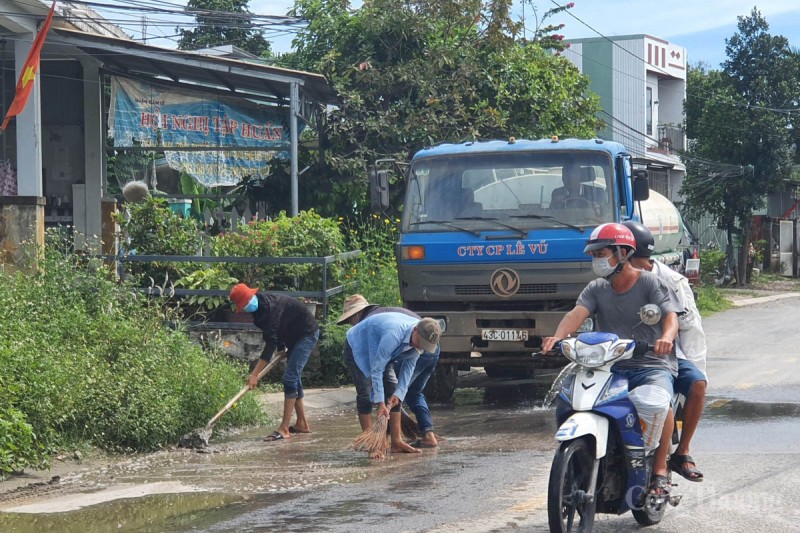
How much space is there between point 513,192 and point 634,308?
541 cm

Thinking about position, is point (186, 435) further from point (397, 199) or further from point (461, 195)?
point (397, 199)

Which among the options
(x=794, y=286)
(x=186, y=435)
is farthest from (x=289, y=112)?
(x=794, y=286)

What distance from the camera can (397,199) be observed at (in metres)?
A: 18.2

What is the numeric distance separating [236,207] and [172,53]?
15.1 feet

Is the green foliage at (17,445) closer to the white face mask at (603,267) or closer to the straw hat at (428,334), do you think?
the straw hat at (428,334)

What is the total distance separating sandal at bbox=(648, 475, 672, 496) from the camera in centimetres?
579

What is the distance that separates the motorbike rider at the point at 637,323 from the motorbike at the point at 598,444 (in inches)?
3.1

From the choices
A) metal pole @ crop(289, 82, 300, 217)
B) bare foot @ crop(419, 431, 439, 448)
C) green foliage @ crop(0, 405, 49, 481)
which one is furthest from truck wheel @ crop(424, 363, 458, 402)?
green foliage @ crop(0, 405, 49, 481)

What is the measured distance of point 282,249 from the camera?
44.2ft

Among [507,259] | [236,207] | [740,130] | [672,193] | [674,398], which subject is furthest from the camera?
[672,193]

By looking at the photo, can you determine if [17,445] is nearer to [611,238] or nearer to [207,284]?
[611,238]

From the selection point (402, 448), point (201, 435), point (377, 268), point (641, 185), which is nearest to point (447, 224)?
point (641, 185)

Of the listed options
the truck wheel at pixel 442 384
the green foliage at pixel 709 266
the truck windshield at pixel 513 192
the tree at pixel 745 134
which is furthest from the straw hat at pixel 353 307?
the tree at pixel 745 134

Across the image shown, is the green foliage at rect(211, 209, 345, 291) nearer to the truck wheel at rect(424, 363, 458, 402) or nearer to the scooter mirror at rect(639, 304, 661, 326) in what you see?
the truck wheel at rect(424, 363, 458, 402)
